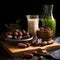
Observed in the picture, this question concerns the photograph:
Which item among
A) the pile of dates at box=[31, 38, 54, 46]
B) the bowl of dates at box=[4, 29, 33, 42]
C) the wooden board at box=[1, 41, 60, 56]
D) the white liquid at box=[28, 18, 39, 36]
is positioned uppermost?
the white liquid at box=[28, 18, 39, 36]

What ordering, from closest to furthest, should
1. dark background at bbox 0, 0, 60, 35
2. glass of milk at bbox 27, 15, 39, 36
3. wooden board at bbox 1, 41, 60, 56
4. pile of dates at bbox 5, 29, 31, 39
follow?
wooden board at bbox 1, 41, 60, 56
pile of dates at bbox 5, 29, 31, 39
glass of milk at bbox 27, 15, 39, 36
dark background at bbox 0, 0, 60, 35

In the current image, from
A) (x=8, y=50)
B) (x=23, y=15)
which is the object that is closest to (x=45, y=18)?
(x=23, y=15)

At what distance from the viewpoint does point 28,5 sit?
5.61ft

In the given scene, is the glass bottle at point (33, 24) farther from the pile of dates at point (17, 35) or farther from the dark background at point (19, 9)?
the dark background at point (19, 9)

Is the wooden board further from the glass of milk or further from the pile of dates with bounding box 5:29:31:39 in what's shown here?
the glass of milk

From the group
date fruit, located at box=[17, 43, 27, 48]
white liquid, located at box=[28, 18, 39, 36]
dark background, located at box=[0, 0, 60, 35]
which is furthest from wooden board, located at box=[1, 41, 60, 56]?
dark background, located at box=[0, 0, 60, 35]

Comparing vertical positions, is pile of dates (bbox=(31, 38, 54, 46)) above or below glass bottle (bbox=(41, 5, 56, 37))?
below

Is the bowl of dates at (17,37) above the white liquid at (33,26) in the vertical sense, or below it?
below

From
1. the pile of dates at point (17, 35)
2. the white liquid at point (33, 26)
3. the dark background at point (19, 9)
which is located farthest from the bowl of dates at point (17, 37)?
the dark background at point (19, 9)

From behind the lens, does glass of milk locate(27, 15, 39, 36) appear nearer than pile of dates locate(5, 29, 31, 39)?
No

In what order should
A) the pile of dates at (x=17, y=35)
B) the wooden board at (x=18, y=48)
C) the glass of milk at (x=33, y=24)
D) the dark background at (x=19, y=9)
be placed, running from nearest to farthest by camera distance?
the wooden board at (x=18, y=48)
the pile of dates at (x=17, y=35)
the glass of milk at (x=33, y=24)
the dark background at (x=19, y=9)

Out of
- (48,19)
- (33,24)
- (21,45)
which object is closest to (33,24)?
(33,24)

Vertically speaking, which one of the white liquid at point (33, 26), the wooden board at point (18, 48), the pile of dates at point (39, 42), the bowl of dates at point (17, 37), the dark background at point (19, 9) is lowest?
the wooden board at point (18, 48)

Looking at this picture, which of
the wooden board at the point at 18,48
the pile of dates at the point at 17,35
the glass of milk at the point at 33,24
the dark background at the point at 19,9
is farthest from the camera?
the dark background at the point at 19,9
